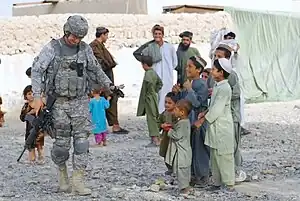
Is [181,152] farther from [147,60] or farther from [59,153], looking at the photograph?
[147,60]

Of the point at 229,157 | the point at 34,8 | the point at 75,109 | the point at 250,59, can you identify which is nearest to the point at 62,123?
the point at 75,109

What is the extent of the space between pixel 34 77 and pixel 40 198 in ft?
3.58

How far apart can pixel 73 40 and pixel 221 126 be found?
1.56 m

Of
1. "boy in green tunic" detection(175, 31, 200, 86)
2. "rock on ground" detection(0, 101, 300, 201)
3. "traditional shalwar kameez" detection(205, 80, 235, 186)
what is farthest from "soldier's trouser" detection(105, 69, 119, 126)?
"traditional shalwar kameez" detection(205, 80, 235, 186)

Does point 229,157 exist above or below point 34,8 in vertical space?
below

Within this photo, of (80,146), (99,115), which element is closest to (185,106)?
(80,146)

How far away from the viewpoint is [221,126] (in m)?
6.35

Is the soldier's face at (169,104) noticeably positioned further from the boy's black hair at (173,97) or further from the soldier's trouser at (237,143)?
the soldier's trouser at (237,143)

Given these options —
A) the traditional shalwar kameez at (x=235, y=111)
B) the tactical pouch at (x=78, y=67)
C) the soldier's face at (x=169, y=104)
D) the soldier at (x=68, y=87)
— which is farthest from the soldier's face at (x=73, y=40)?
the traditional shalwar kameez at (x=235, y=111)

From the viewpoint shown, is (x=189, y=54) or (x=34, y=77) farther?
(x=189, y=54)

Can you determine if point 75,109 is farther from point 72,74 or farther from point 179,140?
point 179,140

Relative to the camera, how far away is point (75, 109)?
20.7 feet

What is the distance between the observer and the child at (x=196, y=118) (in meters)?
6.63

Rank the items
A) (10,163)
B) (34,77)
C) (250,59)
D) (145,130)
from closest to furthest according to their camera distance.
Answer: (34,77) → (10,163) → (145,130) → (250,59)
